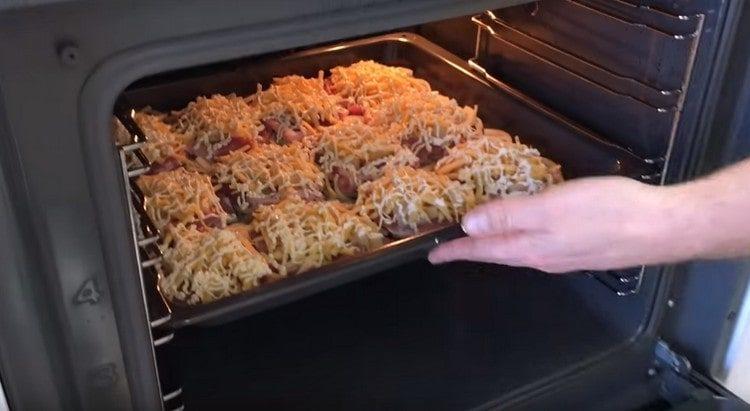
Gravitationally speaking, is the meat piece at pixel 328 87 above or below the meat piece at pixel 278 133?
above

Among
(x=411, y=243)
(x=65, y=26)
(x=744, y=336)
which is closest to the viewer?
(x=65, y=26)

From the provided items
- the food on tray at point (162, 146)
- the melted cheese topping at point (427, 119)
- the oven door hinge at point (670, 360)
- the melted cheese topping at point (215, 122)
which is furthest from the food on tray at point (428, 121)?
the oven door hinge at point (670, 360)

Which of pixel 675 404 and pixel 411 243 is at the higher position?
pixel 411 243

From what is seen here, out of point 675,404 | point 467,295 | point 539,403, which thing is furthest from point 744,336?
point 467,295

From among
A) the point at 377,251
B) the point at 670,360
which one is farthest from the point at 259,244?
the point at 670,360

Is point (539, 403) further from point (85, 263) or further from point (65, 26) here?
point (65, 26)

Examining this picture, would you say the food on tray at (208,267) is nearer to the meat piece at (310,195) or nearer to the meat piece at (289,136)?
the meat piece at (310,195)
